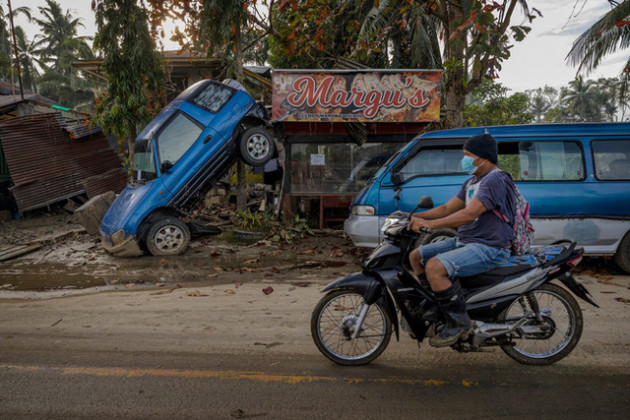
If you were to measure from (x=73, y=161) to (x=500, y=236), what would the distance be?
1355cm

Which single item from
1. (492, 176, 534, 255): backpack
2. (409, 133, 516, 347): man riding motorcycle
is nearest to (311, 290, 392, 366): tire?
(409, 133, 516, 347): man riding motorcycle

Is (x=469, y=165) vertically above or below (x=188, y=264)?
above

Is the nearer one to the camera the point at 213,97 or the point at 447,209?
the point at 447,209

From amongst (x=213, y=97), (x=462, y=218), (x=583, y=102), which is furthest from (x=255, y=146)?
(x=583, y=102)

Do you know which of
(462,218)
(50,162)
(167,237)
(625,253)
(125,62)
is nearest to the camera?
(462,218)

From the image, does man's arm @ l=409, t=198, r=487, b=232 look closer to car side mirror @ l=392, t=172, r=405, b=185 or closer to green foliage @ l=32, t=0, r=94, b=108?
car side mirror @ l=392, t=172, r=405, b=185

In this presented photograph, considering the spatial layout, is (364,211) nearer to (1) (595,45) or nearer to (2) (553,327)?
(2) (553,327)

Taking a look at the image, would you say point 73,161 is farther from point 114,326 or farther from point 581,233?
point 581,233

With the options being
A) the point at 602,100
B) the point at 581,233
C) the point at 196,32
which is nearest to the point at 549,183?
the point at 581,233

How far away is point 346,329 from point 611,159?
513 cm

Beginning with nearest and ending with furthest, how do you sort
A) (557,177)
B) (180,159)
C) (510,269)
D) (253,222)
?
1. (510,269)
2. (557,177)
3. (180,159)
4. (253,222)

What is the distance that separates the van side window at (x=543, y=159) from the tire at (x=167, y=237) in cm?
552

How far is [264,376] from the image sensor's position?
3.14 m

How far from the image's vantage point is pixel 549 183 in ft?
20.1
